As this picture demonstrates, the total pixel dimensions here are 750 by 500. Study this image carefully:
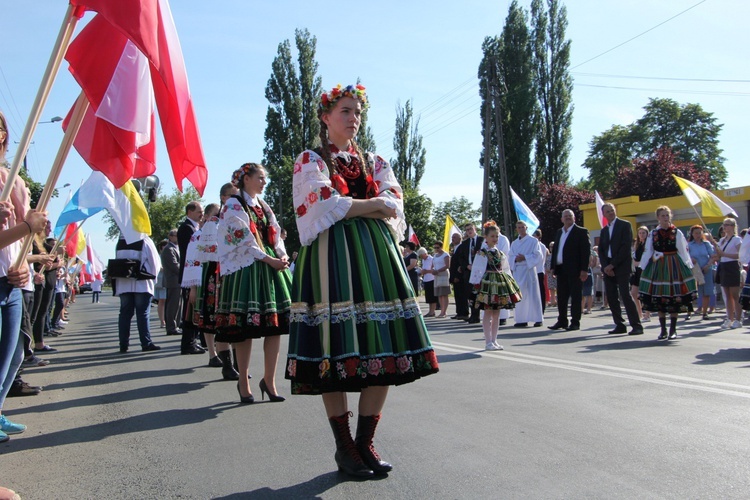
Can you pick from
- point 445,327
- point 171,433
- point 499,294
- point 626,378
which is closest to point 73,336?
point 445,327

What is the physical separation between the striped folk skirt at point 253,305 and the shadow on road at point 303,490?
8.11 feet

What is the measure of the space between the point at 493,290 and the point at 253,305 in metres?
4.56

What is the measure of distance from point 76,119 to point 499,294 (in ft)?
22.0

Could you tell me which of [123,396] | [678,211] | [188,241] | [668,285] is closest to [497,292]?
[668,285]

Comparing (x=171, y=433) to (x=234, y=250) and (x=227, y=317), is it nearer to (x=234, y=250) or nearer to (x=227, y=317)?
(x=227, y=317)

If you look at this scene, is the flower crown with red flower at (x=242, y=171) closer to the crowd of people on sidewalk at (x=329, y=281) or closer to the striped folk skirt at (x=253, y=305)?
the crowd of people on sidewalk at (x=329, y=281)

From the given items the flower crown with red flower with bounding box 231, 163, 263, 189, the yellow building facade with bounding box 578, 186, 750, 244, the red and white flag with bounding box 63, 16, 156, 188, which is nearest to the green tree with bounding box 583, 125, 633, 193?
the yellow building facade with bounding box 578, 186, 750, 244

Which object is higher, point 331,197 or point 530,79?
point 530,79

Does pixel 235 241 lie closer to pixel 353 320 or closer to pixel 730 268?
pixel 353 320

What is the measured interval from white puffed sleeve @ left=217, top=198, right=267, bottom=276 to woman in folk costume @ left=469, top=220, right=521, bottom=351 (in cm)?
438

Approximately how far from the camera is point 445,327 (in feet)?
48.1

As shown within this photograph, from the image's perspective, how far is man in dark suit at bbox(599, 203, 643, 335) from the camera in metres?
11.7

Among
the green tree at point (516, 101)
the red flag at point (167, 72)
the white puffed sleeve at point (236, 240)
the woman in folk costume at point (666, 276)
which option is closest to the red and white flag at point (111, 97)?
the red flag at point (167, 72)

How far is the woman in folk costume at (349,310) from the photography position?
366cm
